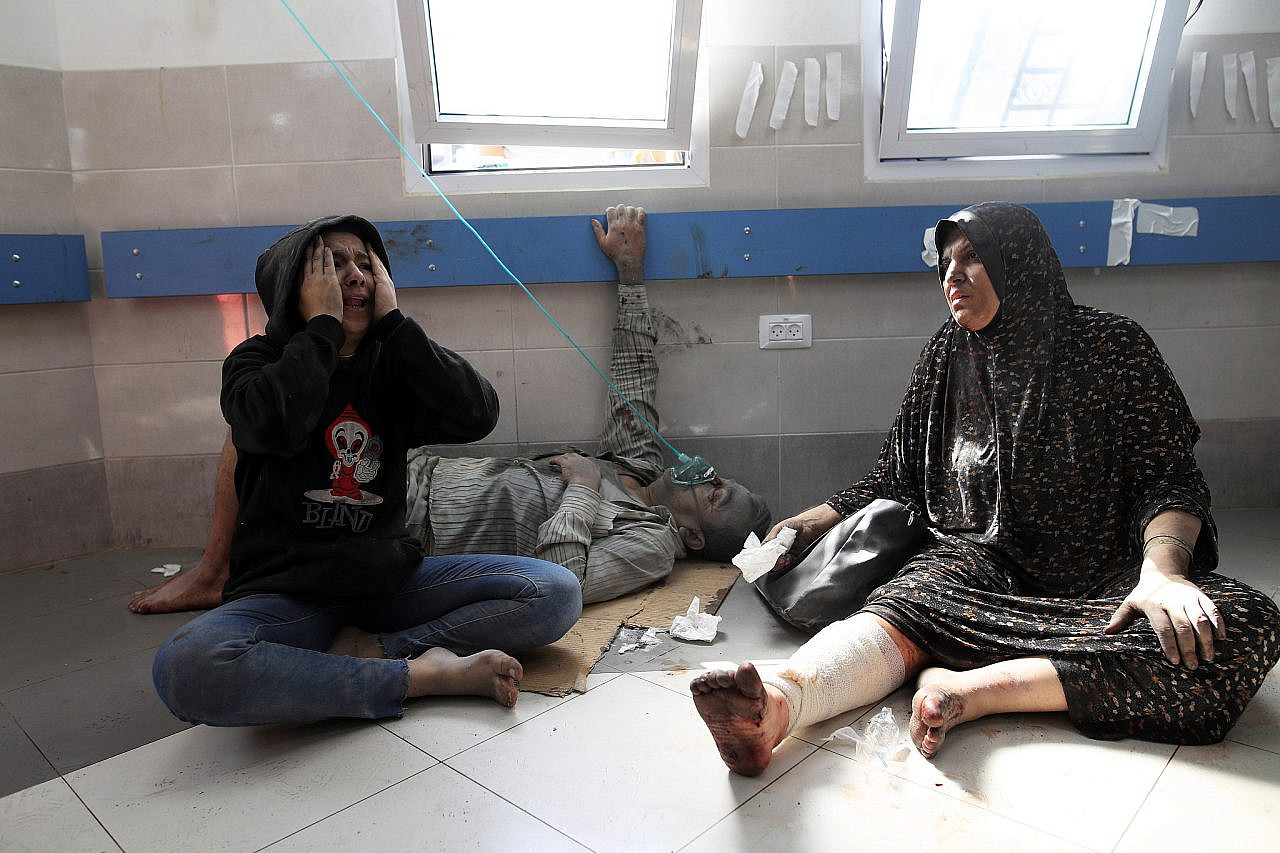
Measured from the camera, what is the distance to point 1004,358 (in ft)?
5.37

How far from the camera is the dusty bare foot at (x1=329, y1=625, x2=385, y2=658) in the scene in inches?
63.0

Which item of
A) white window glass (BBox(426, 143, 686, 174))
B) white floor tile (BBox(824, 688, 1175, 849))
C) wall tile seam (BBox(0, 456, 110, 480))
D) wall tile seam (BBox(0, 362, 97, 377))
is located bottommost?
white floor tile (BBox(824, 688, 1175, 849))

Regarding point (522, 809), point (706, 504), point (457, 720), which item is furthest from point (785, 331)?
point (522, 809)

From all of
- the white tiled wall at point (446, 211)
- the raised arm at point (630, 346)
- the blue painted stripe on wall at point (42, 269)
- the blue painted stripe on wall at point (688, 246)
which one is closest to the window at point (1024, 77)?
the white tiled wall at point (446, 211)

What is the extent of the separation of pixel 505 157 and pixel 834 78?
107 centimetres

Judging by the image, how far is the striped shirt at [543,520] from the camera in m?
2.05

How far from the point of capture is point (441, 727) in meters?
1.44

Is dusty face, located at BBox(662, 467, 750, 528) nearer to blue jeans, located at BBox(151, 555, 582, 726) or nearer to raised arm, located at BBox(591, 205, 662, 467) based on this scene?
raised arm, located at BBox(591, 205, 662, 467)

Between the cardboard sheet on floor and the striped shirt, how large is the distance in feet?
0.17

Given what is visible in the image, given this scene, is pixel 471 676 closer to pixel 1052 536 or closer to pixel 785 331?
pixel 1052 536

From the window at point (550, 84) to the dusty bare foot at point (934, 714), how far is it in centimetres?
183

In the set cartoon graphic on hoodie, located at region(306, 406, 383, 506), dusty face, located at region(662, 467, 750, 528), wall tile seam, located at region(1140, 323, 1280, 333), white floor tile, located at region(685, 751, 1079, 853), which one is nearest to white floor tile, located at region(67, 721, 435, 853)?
cartoon graphic on hoodie, located at region(306, 406, 383, 506)

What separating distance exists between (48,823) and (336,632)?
0.53 meters

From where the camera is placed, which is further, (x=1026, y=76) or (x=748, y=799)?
(x=1026, y=76)
